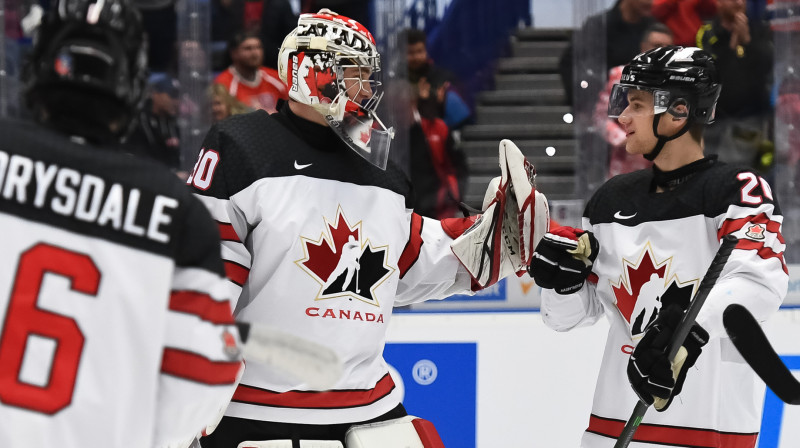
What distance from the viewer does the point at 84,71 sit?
4.80ft

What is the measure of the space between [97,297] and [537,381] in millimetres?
2093

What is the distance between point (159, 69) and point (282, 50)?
7.51ft

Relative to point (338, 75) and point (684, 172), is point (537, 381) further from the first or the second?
point (338, 75)

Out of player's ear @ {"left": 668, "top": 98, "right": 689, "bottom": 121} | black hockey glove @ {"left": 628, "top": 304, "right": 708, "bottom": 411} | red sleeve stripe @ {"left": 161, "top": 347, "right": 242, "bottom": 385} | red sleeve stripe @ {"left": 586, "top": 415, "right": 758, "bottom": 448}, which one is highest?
red sleeve stripe @ {"left": 161, "top": 347, "right": 242, "bottom": 385}

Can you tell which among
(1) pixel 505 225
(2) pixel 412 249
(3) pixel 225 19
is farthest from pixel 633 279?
(3) pixel 225 19

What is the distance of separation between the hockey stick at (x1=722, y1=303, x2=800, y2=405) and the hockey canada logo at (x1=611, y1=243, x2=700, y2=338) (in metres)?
0.21

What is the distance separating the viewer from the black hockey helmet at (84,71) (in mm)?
1465

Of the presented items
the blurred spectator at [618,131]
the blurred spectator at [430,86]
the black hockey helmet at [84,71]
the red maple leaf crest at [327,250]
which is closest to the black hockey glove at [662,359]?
the red maple leaf crest at [327,250]

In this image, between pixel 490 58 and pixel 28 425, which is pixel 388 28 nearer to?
pixel 490 58

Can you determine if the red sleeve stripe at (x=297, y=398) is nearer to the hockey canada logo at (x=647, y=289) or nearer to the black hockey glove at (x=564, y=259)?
the black hockey glove at (x=564, y=259)

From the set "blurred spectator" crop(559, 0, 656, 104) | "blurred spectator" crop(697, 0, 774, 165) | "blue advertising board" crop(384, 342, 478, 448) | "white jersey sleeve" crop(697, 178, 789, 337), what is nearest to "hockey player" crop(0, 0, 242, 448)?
"white jersey sleeve" crop(697, 178, 789, 337)

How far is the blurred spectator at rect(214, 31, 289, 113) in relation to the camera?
14.8 feet

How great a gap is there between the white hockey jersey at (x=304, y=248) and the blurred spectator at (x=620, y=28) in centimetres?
229

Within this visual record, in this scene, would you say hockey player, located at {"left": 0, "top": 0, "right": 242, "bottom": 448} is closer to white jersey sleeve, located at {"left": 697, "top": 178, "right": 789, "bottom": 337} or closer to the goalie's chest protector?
the goalie's chest protector
